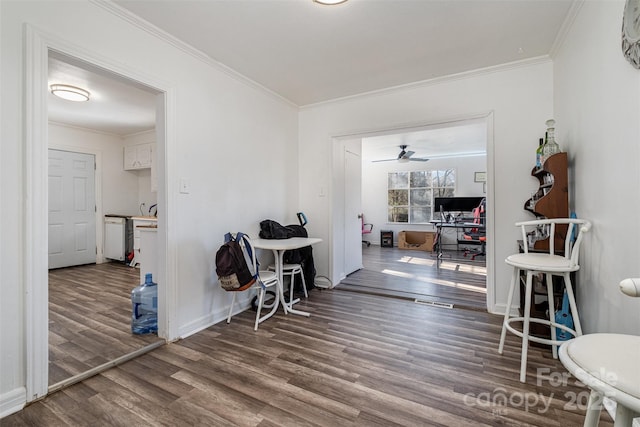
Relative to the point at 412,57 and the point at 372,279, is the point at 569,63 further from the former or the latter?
the point at 372,279

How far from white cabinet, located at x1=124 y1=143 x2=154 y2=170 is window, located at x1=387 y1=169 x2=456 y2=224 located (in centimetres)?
622

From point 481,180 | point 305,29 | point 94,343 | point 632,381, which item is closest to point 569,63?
point 305,29

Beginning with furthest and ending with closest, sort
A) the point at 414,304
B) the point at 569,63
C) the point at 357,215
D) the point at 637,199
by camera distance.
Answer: the point at 357,215 < the point at 414,304 < the point at 569,63 < the point at 637,199

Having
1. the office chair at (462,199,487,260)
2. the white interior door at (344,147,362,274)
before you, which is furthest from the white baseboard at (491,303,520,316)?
the office chair at (462,199,487,260)

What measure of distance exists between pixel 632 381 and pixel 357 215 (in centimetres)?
418

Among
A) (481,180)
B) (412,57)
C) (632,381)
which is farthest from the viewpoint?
(481,180)

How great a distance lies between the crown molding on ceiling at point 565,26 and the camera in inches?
76.4

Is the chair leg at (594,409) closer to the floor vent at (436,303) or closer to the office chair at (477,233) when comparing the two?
the floor vent at (436,303)

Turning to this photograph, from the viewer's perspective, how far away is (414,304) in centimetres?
315

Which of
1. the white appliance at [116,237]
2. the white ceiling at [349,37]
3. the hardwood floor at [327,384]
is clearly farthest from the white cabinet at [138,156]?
the hardwood floor at [327,384]

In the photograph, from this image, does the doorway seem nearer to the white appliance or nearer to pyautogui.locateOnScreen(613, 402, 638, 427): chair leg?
the white appliance

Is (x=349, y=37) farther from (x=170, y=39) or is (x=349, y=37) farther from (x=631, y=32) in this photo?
(x=631, y=32)

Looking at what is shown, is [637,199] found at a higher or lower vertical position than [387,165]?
lower

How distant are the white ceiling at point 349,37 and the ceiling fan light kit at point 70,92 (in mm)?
131
